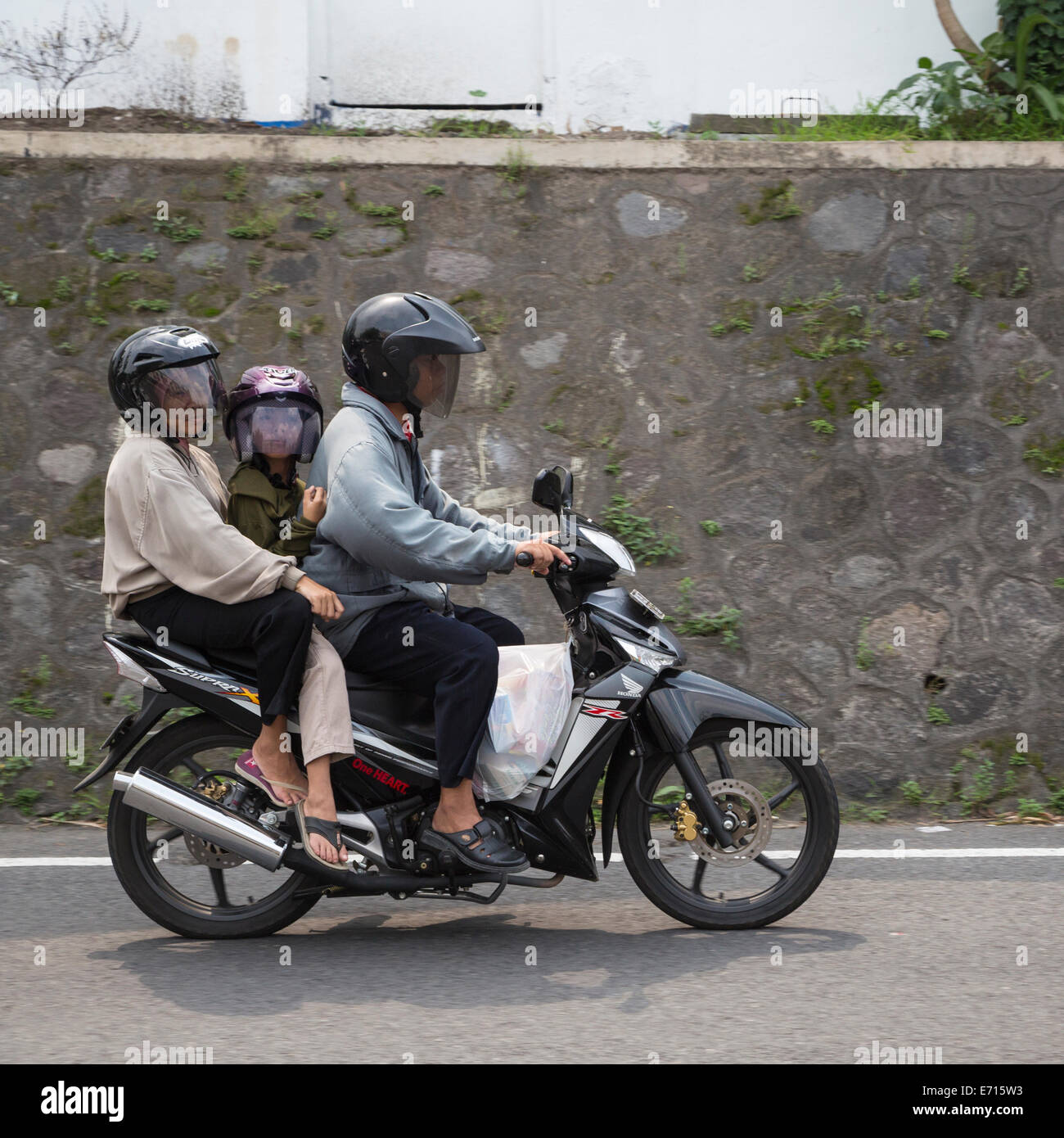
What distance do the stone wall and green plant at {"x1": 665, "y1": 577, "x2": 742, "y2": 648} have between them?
29 mm

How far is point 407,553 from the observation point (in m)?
4.11

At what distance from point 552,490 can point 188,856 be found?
66.0 inches

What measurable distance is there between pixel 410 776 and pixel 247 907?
723mm

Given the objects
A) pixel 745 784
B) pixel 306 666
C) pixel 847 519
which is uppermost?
pixel 847 519

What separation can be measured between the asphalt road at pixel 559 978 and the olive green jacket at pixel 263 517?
50.3 inches

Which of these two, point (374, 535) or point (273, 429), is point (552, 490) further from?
point (273, 429)

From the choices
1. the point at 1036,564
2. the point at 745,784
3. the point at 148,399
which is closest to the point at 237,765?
the point at 148,399

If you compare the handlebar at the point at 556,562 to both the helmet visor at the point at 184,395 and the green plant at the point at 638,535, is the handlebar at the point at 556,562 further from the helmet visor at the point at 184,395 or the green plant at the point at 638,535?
the green plant at the point at 638,535

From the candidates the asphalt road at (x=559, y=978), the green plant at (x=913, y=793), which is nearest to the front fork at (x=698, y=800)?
the asphalt road at (x=559, y=978)

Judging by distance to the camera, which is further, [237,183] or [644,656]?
[237,183]

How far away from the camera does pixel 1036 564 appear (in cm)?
658

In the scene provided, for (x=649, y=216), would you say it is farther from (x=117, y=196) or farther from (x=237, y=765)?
(x=237, y=765)

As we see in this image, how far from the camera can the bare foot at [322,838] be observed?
4.20 m

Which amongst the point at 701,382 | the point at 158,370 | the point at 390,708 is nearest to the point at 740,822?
the point at 390,708
